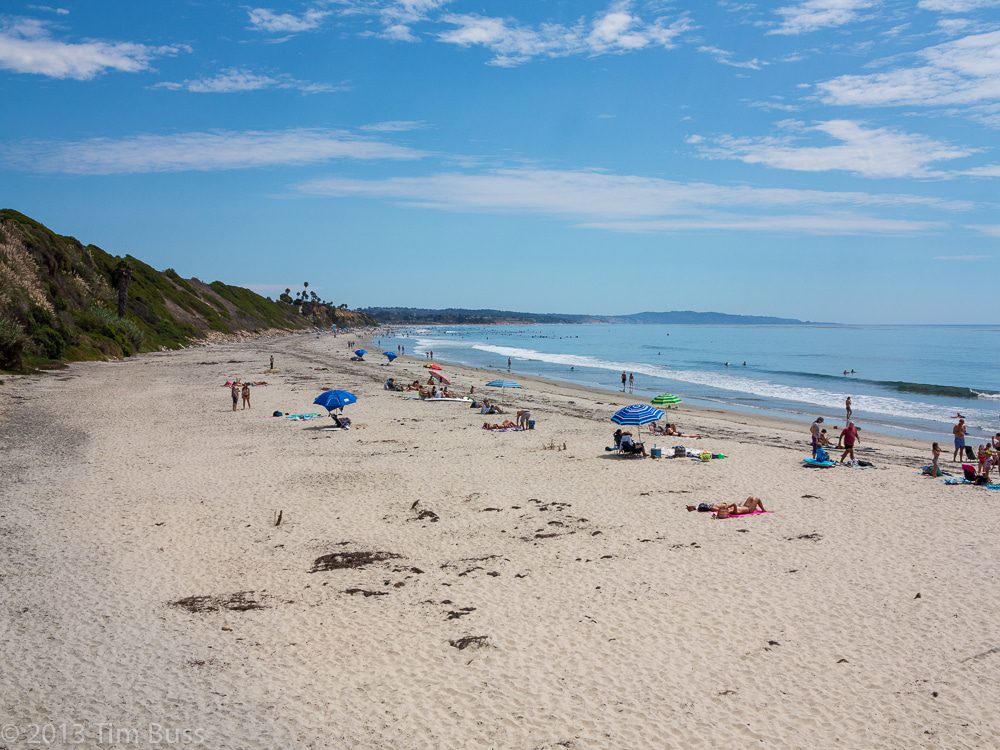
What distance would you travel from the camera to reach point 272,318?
127 metres

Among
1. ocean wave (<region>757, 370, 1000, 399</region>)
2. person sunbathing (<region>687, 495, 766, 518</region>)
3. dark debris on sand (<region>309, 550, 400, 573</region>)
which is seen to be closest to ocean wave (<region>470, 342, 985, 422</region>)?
ocean wave (<region>757, 370, 1000, 399</region>)

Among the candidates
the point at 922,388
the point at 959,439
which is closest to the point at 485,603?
the point at 959,439

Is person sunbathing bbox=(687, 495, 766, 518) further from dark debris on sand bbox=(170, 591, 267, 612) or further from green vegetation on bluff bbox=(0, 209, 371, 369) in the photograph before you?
green vegetation on bluff bbox=(0, 209, 371, 369)

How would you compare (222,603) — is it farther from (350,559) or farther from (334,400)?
(334,400)

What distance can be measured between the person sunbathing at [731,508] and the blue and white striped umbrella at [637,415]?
5458mm

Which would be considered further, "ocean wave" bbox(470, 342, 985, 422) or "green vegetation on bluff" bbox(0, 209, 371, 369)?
"green vegetation on bluff" bbox(0, 209, 371, 369)

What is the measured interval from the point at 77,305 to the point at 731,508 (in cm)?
5118

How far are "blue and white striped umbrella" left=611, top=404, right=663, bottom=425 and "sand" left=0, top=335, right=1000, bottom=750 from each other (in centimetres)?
134

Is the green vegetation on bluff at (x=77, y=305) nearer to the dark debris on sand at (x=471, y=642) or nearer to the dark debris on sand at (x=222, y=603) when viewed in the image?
the dark debris on sand at (x=222, y=603)

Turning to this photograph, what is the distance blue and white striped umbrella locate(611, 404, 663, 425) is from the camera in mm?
20047

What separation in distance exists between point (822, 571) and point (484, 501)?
681 centimetres

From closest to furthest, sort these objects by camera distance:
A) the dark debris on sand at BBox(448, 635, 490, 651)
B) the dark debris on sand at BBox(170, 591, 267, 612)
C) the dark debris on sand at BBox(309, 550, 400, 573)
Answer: the dark debris on sand at BBox(448, 635, 490, 651)
the dark debris on sand at BBox(170, 591, 267, 612)
the dark debris on sand at BBox(309, 550, 400, 573)

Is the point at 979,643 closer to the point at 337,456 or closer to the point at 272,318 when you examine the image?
the point at 337,456

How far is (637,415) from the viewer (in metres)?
20.2
